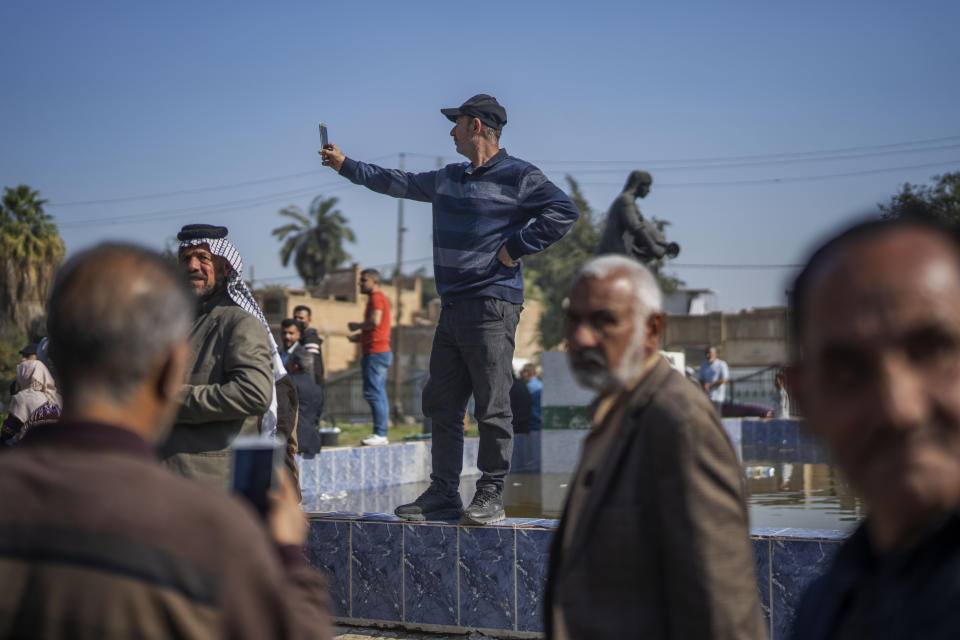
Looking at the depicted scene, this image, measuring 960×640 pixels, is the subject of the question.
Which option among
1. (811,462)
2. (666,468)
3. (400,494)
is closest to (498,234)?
(666,468)

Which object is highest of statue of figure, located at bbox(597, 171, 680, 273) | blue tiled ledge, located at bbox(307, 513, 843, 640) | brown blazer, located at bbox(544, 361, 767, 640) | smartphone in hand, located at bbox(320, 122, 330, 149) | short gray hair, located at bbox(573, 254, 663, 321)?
statue of figure, located at bbox(597, 171, 680, 273)

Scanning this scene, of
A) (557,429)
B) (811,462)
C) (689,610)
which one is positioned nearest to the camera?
(689,610)

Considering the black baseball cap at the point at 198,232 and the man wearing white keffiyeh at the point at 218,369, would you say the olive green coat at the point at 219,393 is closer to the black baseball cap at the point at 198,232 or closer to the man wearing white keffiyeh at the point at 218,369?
the man wearing white keffiyeh at the point at 218,369

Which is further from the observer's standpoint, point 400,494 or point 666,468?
point 400,494

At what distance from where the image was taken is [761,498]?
36.7 feet

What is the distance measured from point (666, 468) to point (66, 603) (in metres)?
1.29

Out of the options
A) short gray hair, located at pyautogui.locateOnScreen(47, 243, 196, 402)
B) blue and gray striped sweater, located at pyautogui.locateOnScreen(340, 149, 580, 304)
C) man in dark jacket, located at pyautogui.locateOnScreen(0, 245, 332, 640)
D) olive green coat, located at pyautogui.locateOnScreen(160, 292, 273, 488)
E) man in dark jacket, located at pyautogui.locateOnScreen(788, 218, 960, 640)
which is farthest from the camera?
blue and gray striped sweater, located at pyautogui.locateOnScreen(340, 149, 580, 304)

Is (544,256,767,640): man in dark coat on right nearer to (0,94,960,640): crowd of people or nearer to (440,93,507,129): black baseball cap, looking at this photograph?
(0,94,960,640): crowd of people

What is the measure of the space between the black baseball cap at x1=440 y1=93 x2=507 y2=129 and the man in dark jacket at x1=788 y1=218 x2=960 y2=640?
462 centimetres

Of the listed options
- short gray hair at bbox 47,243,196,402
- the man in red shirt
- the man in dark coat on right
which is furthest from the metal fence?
short gray hair at bbox 47,243,196,402

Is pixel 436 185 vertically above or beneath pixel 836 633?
above

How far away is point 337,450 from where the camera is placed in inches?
477

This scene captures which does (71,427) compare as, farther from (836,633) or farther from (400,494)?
(400,494)

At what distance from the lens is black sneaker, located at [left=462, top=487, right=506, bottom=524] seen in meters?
5.95
